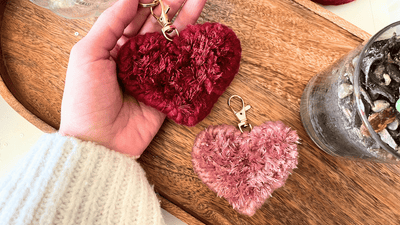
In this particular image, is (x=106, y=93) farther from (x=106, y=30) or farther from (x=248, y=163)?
(x=248, y=163)

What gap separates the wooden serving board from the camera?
0.44m

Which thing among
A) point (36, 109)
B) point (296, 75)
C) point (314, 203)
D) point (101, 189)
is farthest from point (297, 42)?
point (36, 109)

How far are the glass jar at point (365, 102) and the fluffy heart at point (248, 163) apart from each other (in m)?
0.08

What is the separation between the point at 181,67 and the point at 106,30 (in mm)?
145

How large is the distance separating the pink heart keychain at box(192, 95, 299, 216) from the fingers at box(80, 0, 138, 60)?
9.9 inches

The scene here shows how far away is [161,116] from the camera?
453 millimetres

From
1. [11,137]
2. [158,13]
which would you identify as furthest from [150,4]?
[11,137]

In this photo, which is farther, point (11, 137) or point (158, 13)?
point (11, 137)

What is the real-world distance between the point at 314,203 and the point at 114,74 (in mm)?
462

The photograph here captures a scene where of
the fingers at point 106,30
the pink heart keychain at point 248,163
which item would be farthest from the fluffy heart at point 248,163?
the fingers at point 106,30

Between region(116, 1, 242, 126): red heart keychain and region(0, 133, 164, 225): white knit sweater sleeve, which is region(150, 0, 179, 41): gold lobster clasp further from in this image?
region(0, 133, 164, 225): white knit sweater sleeve

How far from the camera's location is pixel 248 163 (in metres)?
0.41

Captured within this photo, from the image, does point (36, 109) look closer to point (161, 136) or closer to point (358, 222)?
point (161, 136)

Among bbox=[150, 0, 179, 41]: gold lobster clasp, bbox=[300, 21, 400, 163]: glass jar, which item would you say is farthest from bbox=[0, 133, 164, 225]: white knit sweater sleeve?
bbox=[300, 21, 400, 163]: glass jar
